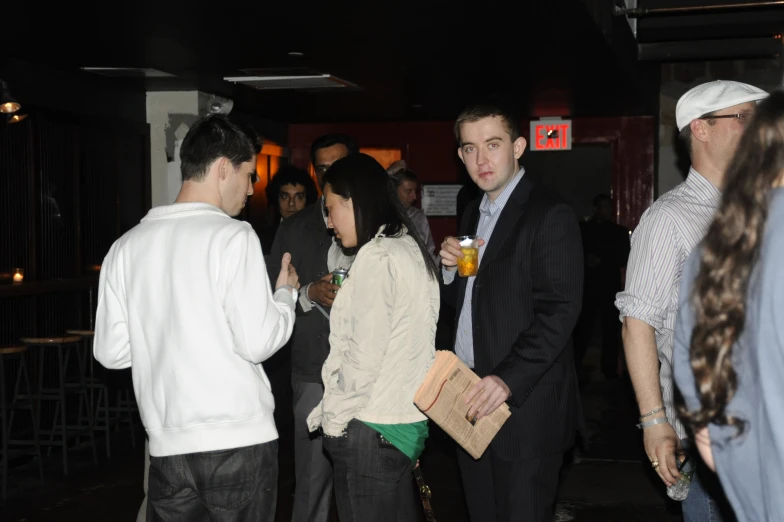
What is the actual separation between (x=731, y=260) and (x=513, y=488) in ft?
5.29

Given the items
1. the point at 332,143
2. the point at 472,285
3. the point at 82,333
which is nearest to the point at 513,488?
the point at 472,285

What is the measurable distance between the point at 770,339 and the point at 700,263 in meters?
0.17

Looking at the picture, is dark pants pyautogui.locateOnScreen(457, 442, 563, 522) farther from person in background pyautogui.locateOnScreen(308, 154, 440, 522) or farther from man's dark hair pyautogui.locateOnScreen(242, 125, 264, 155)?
man's dark hair pyautogui.locateOnScreen(242, 125, 264, 155)

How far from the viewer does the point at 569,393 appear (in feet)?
9.59

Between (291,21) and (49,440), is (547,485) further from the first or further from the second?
(49,440)

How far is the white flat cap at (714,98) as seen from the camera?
233cm

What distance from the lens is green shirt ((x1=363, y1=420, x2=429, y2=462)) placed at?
2744 mm

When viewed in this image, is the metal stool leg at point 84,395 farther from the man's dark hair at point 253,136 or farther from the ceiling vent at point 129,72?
the man's dark hair at point 253,136

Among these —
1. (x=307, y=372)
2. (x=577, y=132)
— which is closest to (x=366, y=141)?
(x=577, y=132)

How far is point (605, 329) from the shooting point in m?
9.98

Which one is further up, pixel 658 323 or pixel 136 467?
pixel 658 323

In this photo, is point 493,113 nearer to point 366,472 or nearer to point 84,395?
point 366,472

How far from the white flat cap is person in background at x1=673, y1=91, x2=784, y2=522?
929mm

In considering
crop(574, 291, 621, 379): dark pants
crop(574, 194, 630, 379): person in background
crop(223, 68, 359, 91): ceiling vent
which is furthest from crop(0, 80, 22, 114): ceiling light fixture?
crop(574, 194, 630, 379): person in background
